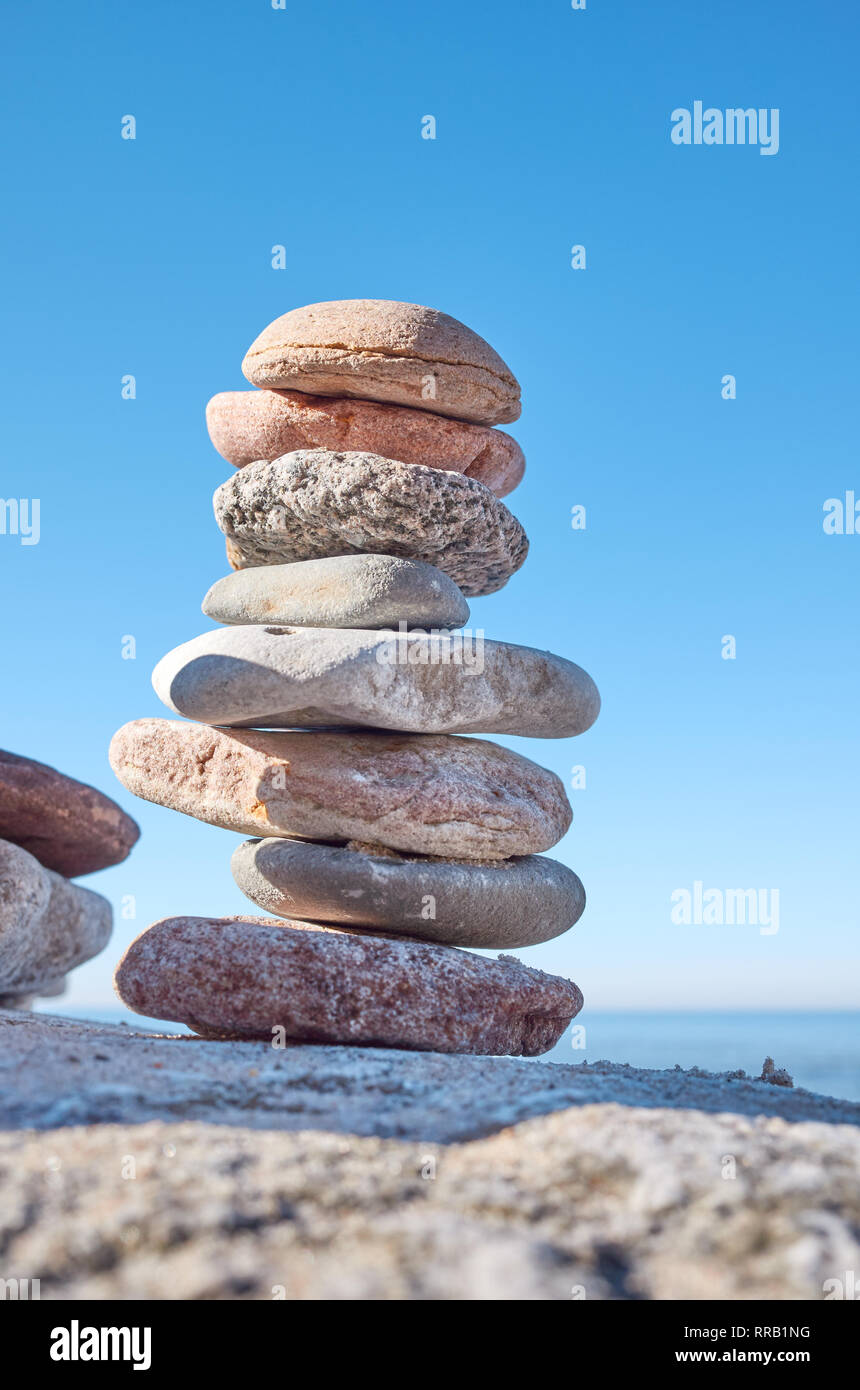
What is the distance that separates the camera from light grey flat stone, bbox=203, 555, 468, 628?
716 cm

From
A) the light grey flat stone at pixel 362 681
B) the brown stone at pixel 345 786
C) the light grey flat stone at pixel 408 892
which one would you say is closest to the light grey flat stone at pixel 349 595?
the light grey flat stone at pixel 362 681

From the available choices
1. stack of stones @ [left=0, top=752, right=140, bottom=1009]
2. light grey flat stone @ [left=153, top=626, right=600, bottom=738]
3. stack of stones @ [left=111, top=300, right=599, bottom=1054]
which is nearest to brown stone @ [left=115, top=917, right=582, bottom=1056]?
stack of stones @ [left=111, top=300, right=599, bottom=1054]

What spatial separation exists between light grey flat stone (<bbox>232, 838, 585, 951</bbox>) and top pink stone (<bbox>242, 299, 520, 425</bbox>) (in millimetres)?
3210

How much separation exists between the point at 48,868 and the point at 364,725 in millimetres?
4948

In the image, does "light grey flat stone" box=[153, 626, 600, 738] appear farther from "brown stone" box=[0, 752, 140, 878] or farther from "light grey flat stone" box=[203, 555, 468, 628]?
"brown stone" box=[0, 752, 140, 878]

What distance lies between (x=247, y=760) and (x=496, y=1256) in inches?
193

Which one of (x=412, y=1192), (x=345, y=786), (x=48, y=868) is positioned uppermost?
(x=345, y=786)

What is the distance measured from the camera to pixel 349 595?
7.20 metres

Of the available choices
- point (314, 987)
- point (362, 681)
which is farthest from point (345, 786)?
point (314, 987)

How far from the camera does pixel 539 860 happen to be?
7.62 metres

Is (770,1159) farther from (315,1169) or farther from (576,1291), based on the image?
(315,1169)

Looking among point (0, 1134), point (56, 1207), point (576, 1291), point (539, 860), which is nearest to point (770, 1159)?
point (576, 1291)

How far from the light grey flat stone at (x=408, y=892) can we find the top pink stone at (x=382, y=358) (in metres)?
3.21

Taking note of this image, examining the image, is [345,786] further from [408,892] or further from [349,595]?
[349,595]
